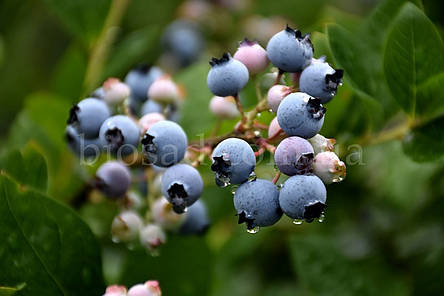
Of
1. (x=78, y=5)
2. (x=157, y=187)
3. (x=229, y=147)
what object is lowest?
(x=229, y=147)

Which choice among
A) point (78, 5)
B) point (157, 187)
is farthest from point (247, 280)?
point (78, 5)

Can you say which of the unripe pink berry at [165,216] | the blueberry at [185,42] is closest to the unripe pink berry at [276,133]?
the unripe pink berry at [165,216]

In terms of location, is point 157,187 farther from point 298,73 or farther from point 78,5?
point 78,5

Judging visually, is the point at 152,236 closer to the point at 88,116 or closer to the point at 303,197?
the point at 88,116

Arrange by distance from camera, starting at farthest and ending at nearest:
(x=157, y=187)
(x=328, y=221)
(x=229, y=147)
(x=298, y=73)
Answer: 1. (x=328, y=221)
2. (x=157, y=187)
3. (x=298, y=73)
4. (x=229, y=147)

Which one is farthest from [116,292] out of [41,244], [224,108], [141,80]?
[141,80]

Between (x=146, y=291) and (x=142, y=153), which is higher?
(x=142, y=153)

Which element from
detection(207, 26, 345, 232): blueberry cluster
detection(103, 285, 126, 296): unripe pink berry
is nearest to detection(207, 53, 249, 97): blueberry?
detection(207, 26, 345, 232): blueberry cluster
